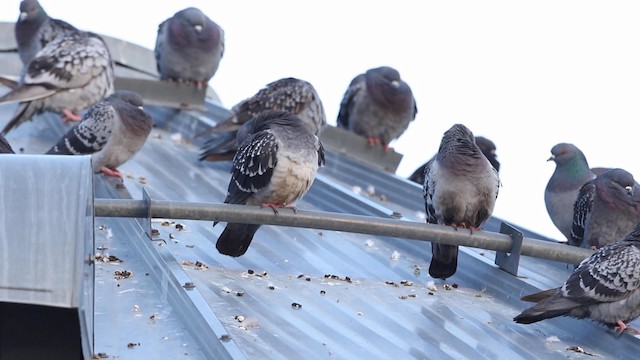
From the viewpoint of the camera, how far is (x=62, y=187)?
3578 millimetres

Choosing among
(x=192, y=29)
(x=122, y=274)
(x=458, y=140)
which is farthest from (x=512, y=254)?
(x=192, y=29)

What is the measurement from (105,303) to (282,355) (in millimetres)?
1047

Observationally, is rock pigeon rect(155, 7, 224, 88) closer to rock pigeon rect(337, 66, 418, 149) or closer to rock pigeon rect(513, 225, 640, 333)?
rock pigeon rect(337, 66, 418, 149)

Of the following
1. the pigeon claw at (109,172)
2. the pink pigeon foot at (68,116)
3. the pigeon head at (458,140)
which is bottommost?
the pink pigeon foot at (68,116)

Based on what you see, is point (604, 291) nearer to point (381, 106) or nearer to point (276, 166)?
point (276, 166)

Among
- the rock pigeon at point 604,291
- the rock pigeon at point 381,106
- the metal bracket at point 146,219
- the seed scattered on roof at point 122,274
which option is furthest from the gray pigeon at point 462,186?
the rock pigeon at point 381,106

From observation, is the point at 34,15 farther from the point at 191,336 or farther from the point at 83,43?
the point at 191,336

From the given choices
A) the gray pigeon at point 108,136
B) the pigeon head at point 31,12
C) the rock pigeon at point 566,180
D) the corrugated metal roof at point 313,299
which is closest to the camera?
the corrugated metal roof at point 313,299

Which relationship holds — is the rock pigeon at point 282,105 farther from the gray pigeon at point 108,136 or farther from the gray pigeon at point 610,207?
the gray pigeon at point 610,207

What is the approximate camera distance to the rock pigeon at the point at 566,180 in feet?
30.8

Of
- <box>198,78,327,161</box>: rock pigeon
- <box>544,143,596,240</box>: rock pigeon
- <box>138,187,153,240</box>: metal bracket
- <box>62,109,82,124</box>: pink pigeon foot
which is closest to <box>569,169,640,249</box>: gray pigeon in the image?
<box>544,143,596,240</box>: rock pigeon

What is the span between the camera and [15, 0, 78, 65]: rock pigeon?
41.3 feet

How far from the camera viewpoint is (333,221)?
21.3 ft

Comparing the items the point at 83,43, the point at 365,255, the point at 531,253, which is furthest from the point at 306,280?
the point at 83,43
